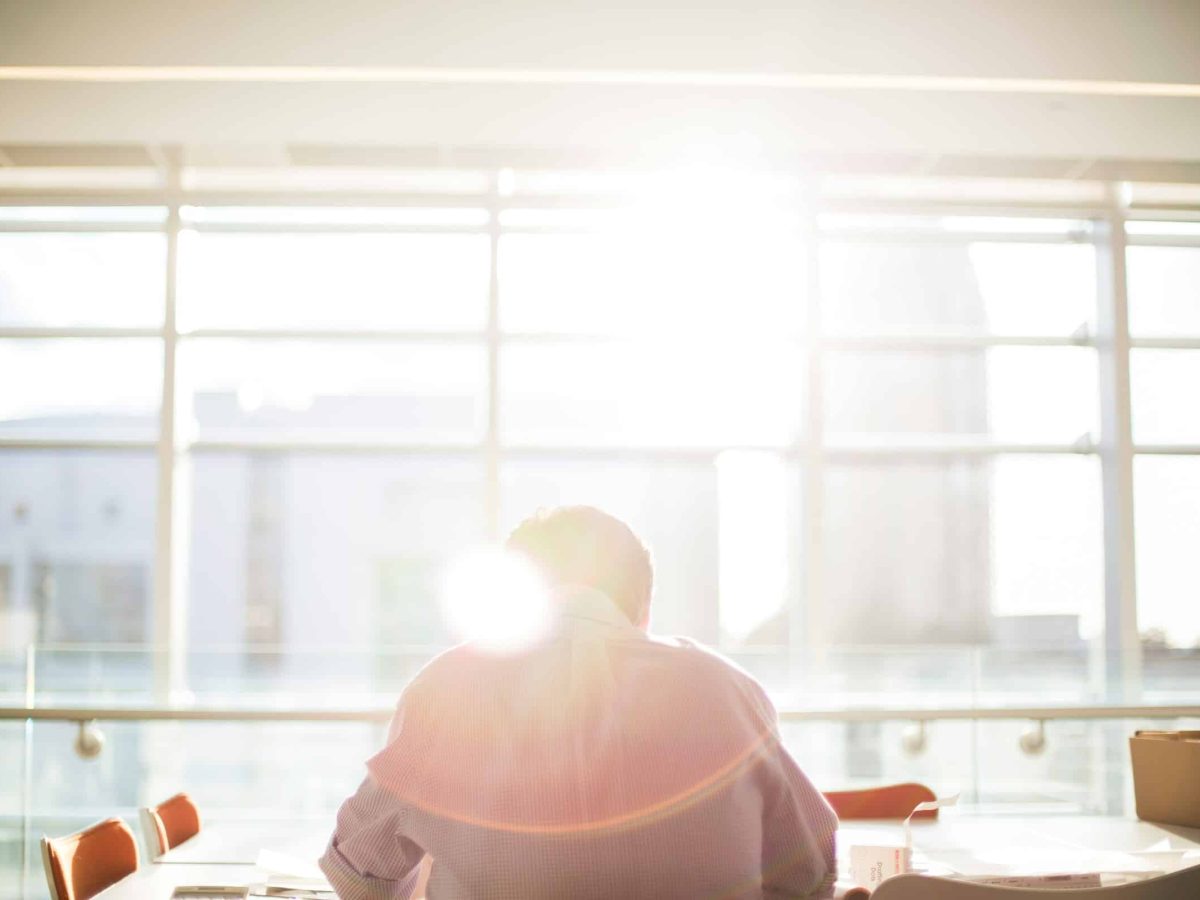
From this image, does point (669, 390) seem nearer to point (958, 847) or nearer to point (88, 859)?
point (958, 847)

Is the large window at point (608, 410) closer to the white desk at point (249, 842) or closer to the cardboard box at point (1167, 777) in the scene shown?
the cardboard box at point (1167, 777)

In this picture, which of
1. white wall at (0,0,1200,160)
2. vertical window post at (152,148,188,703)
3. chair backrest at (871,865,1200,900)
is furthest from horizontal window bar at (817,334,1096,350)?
chair backrest at (871,865,1200,900)

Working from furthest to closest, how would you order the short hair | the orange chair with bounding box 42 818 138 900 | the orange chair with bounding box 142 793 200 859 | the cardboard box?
the cardboard box < the orange chair with bounding box 142 793 200 859 < the orange chair with bounding box 42 818 138 900 < the short hair

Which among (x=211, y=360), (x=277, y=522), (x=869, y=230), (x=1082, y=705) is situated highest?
(x=869, y=230)

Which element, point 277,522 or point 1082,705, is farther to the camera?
point 277,522

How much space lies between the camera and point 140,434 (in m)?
6.57

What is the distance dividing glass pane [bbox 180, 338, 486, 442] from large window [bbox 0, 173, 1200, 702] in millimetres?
17

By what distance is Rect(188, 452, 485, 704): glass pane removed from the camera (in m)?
6.64

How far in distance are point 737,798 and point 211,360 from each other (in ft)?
18.7

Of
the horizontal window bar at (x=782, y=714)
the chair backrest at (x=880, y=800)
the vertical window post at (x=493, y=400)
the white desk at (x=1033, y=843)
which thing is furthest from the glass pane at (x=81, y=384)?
the white desk at (x=1033, y=843)

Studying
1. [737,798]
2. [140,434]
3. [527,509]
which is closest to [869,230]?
[527,509]

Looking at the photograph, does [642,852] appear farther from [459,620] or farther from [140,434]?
[140,434]

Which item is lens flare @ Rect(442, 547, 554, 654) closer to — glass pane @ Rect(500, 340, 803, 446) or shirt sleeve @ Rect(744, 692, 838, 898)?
shirt sleeve @ Rect(744, 692, 838, 898)

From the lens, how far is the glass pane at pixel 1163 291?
6848 millimetres
